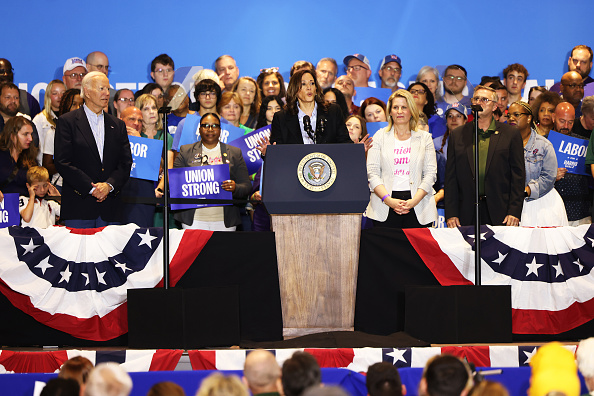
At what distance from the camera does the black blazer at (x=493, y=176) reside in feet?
19.2

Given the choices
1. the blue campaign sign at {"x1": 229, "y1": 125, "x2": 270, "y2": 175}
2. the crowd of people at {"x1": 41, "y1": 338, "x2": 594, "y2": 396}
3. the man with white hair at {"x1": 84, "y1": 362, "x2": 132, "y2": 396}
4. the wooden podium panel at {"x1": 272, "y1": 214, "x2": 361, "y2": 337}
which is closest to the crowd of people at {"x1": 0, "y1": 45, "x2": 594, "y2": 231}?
the blue campaign sign at {"x1": 229, "y1": 125, "x2": 270, "y2": 175}

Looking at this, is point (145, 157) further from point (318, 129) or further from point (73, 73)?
point (73, 73)

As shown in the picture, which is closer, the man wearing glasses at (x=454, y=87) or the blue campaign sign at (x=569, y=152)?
the blue campaign sign at (x=569, y=152)

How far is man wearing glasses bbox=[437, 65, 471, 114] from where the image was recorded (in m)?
7.70

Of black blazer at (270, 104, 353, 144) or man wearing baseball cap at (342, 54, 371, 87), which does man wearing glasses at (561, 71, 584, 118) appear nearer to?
man wearing baseball cap at (342, 54, 371, 87)

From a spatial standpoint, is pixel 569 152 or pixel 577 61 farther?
pixel 577 61

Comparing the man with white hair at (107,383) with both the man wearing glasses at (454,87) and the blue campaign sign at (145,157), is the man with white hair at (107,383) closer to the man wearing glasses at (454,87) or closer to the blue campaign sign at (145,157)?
the blue campaign sign at (145,157)

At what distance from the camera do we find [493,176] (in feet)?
19.3

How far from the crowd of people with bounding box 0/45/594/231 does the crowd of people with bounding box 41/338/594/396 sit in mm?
2064

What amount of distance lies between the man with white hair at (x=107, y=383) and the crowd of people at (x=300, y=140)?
7.19ft

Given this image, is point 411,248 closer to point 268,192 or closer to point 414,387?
point 268,192

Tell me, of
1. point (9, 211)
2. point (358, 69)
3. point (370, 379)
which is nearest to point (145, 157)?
point (9, 211)

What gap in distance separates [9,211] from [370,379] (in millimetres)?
3725

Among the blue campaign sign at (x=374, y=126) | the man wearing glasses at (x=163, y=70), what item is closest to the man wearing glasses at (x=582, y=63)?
the blue campaign sign at (x=374, y=126)
